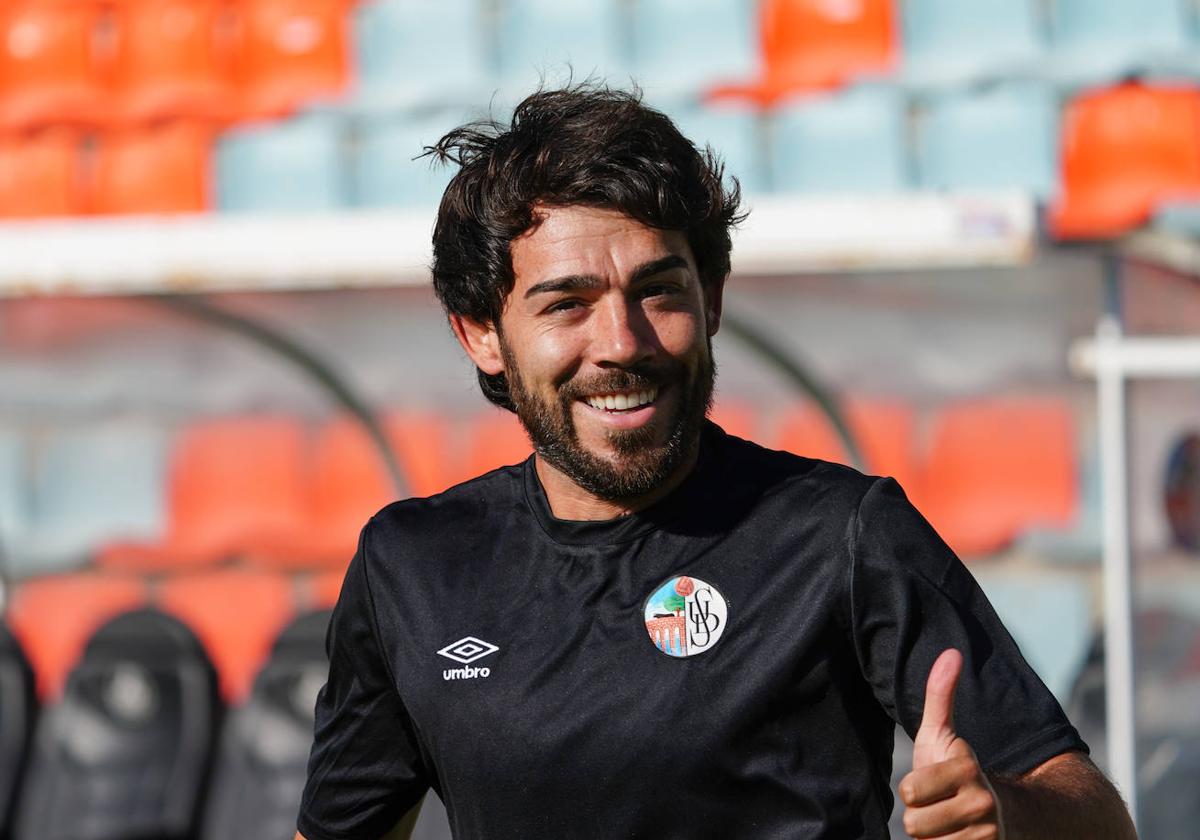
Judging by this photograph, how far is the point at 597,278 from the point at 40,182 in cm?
441

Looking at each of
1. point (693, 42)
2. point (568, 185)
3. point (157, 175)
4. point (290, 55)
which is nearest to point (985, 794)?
point (568, 185)

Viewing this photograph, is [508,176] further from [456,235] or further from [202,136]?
[202,136]

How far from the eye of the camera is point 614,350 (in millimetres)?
1497

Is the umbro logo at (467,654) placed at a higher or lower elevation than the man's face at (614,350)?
lower

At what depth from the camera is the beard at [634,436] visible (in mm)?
1515

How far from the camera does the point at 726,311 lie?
12.1 ft

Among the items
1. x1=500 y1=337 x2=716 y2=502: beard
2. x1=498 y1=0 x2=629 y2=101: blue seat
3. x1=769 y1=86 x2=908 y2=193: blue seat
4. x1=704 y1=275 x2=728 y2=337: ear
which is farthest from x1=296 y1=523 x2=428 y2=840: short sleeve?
x1=498 y1=0 x2=629 y2=101: blue seat

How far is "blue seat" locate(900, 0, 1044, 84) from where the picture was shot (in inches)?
201

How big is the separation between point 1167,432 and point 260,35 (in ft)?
11.8

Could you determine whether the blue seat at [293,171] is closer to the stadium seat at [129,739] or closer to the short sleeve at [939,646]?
the stadium seat at [129,739]

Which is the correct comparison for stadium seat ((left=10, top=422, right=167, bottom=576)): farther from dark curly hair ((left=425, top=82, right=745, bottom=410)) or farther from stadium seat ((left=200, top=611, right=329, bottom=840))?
dark curly hair ((left=425, top=82, right=745, bottom=410))

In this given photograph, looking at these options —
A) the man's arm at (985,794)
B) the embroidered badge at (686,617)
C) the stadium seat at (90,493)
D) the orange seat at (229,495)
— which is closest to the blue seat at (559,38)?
the orange seat at (229,495)

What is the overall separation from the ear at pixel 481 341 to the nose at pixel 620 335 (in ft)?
0.71

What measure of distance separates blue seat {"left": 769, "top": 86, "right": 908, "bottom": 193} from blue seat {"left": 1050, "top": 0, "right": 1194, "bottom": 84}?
1.81 feet
